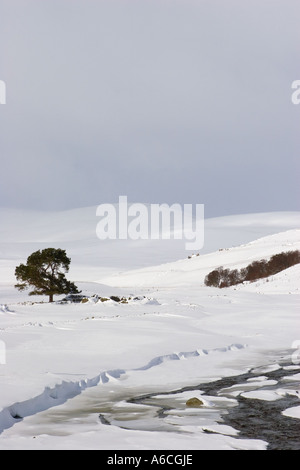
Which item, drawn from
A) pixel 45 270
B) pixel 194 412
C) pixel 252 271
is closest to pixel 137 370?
pixel 194 412

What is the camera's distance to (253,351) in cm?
1961

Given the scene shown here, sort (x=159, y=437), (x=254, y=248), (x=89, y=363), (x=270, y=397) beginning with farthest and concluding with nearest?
(x=254, y=248) → (x=89, y=363) → (x=270, y=397) → (x=159, y=437)

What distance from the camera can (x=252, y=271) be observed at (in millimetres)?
78750

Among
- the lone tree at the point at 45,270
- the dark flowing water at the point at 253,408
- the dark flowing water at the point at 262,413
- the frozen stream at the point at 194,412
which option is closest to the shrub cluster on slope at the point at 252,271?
the lone tree at the point at 45,270

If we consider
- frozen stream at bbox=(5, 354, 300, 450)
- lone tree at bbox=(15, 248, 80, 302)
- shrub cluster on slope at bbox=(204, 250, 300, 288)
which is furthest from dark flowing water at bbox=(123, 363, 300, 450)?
shrub cluster on slope at bbox=(204, 250, 300, 288)

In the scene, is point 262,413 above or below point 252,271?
below

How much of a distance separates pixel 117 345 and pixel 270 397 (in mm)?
7439

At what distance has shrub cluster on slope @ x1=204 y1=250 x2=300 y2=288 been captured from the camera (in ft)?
255

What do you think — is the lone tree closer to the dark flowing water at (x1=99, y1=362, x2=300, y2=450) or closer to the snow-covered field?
the snow-covered field

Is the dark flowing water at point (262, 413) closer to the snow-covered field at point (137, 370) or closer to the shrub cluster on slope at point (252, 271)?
the snow-covered field at point (137, 370)

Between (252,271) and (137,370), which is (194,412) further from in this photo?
(252,271)

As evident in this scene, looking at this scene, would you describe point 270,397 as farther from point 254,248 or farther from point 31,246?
point 31,246

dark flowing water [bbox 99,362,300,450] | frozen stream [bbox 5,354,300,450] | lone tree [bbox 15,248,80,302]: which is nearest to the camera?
dark flowing water [bbox 99,362,300,450]
